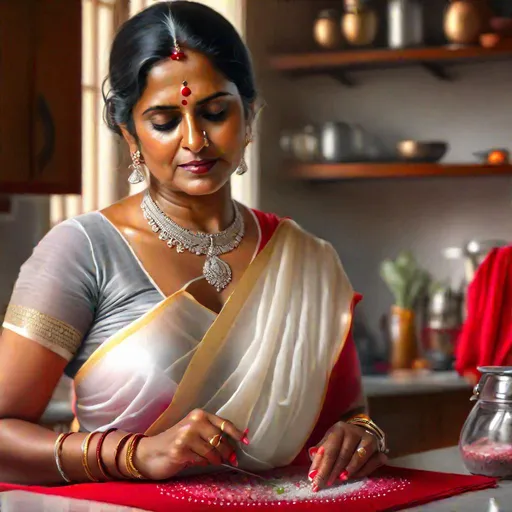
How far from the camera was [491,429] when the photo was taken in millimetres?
1459

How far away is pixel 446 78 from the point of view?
4.33 metres

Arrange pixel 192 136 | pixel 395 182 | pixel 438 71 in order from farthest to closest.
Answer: pixel 395 182, pixel 438 71, pixel 192 136

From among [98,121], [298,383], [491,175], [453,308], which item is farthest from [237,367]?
[491,175]

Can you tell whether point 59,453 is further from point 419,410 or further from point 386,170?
point 386,170

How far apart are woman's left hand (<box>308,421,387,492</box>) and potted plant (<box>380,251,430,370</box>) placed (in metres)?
2.57

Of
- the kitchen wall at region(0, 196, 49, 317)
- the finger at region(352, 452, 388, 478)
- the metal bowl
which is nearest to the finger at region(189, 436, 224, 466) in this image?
the finger at region(352, 452, 388, 478)

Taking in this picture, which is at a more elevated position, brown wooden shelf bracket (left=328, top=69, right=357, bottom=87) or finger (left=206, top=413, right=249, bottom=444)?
brown wooden shelf bracket (left=328, top=69, right=357, bottom=87)

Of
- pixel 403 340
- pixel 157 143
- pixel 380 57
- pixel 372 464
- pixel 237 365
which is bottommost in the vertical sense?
pixel 403 340

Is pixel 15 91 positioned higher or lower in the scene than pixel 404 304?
higher

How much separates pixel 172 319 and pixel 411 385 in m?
2.23

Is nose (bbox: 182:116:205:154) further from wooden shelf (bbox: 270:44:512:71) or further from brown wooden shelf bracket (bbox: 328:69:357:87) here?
brown wooden shelf bracket (bbox: 328:69:357:87)

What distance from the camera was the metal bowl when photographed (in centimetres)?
409

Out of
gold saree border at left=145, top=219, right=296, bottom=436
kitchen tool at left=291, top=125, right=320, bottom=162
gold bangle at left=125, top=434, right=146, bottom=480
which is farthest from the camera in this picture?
kitchen tool at left=291, top=125, right=320, bottom=162

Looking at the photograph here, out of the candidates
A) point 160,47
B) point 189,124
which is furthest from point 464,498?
point 160,47
